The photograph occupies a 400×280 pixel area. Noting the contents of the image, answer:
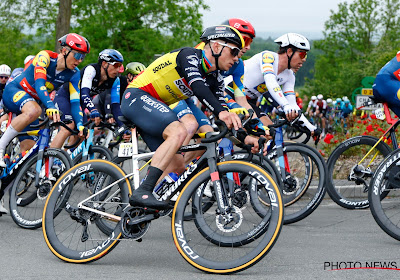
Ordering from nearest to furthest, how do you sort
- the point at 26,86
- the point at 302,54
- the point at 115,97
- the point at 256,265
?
the point at 256,265, the point at 302,54, the point at 26,86, the point at 115,97

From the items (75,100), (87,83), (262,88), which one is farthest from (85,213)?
(87,83)

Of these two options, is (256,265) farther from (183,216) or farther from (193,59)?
(193,59)

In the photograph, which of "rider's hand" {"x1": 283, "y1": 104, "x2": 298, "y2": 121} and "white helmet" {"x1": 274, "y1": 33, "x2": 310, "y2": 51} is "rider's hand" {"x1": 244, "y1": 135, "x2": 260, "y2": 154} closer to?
"rider's hand" {"x1": 283, "y1": 104, "x2": 298, "y2": 121}

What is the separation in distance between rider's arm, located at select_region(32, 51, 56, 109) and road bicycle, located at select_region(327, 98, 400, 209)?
342 cm

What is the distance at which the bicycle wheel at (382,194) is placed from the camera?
5805 millimetres

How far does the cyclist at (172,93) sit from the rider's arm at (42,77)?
2062 millimetres

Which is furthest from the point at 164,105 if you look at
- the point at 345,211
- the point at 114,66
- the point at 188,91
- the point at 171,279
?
the point at 114,66

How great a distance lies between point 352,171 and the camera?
789 cm

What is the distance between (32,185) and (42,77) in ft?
4.13

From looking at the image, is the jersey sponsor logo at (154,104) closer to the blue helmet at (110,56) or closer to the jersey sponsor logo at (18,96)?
the jersey sponsor logo at (18,96)

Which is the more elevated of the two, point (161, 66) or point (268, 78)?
point (161, 66)

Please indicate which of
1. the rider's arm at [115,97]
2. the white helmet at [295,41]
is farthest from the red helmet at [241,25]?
the rider's arm at [115,97]

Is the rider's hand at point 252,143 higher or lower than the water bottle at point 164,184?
higher

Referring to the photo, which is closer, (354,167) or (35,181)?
(35,181)
